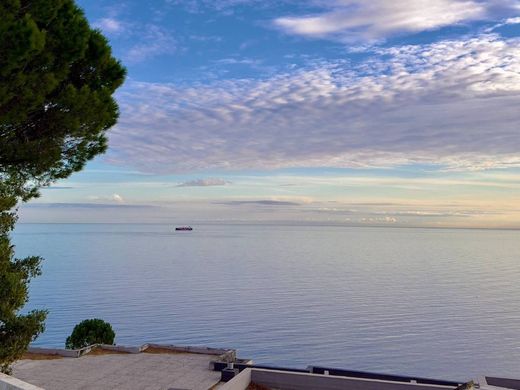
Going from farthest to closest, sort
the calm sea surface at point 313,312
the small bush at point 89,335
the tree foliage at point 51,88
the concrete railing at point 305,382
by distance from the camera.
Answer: the calm sea surface at point 313,312 < the small bush at point 89,335 < the concrete railing at point 305,382 < the tree foliage at point 51,88

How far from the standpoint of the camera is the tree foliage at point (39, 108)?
12.8 metres

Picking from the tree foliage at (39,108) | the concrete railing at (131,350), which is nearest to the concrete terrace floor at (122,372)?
the concrete railing at (131,350)

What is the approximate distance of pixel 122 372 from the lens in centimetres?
2528

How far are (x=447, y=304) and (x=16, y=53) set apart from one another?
243ft

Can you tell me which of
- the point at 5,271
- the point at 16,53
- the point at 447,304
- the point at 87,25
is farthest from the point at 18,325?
the point at 447,304

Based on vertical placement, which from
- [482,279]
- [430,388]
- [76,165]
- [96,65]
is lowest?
[430,388]

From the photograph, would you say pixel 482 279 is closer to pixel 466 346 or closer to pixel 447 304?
pixel 447 304

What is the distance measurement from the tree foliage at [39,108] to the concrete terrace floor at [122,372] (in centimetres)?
829

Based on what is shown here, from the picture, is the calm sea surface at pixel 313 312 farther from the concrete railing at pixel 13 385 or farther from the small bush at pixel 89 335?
the concrete railing at pixel 13 385

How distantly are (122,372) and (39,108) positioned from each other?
1537 centimetres

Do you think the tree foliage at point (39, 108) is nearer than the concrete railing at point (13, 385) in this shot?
No

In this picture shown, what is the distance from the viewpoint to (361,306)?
72.4m

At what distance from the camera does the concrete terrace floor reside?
2322cm

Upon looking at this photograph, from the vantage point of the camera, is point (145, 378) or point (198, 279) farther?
point (198, 279)
